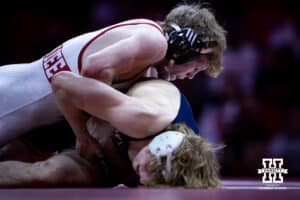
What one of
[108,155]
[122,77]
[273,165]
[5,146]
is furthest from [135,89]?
[273,165]

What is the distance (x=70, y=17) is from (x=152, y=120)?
3955mm

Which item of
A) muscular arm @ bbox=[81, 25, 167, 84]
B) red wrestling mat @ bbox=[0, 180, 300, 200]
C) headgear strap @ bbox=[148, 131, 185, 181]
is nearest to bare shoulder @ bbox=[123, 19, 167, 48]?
muscular arm @ bbox=[81, 25, 167, 84]

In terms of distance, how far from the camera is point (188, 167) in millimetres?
2439

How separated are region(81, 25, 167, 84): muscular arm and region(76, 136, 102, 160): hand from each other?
293 millimetres

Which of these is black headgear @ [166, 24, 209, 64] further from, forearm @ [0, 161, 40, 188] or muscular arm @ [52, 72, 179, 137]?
forearm @ [0, 161, 40, 188]

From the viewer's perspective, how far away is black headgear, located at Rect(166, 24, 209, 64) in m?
2.83

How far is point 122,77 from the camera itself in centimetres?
276

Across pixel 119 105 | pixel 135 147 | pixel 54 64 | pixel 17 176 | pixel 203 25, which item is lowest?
pixel 17 176

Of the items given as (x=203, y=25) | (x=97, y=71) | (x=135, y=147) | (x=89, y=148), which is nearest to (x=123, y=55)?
(x=97, y=71)

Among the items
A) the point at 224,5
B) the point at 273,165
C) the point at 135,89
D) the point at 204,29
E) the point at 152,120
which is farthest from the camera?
the point at 224,5

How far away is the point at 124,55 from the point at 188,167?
455 millimetres

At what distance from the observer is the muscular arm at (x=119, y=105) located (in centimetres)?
243

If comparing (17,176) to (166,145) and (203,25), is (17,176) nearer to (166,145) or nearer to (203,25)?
(166,145)

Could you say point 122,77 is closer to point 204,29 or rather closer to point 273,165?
point 204,29
